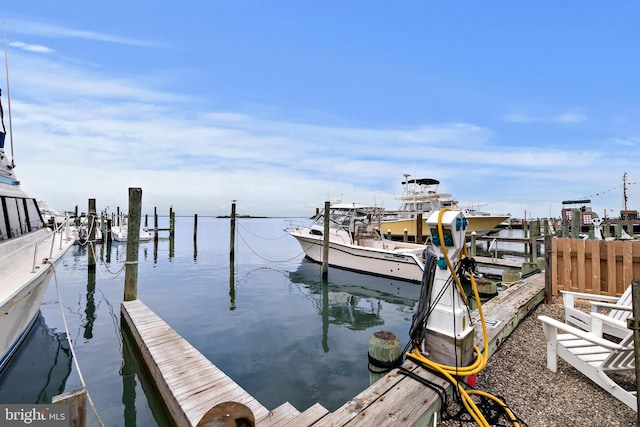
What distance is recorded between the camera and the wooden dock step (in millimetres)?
3354

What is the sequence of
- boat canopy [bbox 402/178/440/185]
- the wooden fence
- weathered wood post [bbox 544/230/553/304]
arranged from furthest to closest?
1. boat canopy [bbox 402/178/440/185]
2. weathered wood post [bbox 544/230/553/304]
3. the wooden fence

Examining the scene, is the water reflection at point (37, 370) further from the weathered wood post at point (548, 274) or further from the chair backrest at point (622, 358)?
the weathered wood post at point (548, 274)

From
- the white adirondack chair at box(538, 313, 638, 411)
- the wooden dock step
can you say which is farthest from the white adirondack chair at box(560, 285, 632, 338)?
the wooden dock step

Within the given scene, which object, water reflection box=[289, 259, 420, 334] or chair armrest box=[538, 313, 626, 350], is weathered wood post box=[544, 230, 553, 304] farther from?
water reflection box=[289, 259, 420, 334]

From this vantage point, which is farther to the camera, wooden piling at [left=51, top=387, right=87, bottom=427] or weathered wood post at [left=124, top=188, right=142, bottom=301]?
weathered wood post at [left=124, top=188, right=142, bottom=301]

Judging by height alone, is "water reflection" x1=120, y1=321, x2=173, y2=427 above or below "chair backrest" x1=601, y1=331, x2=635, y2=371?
below

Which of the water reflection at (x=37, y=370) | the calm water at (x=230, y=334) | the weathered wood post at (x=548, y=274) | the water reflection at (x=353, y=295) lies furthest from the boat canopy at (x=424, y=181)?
the water reflection at (x=37, y=370)

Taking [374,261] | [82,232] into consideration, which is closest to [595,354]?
[374,261]

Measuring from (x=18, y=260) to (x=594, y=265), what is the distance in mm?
11395

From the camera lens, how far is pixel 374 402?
2816 mm

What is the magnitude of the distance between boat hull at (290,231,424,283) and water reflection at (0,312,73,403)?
1011 centimetres

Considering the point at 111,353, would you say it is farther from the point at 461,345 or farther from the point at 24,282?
the point at 461,345

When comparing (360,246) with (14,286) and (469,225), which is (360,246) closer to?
(14,286)

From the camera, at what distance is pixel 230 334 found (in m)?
7.33
